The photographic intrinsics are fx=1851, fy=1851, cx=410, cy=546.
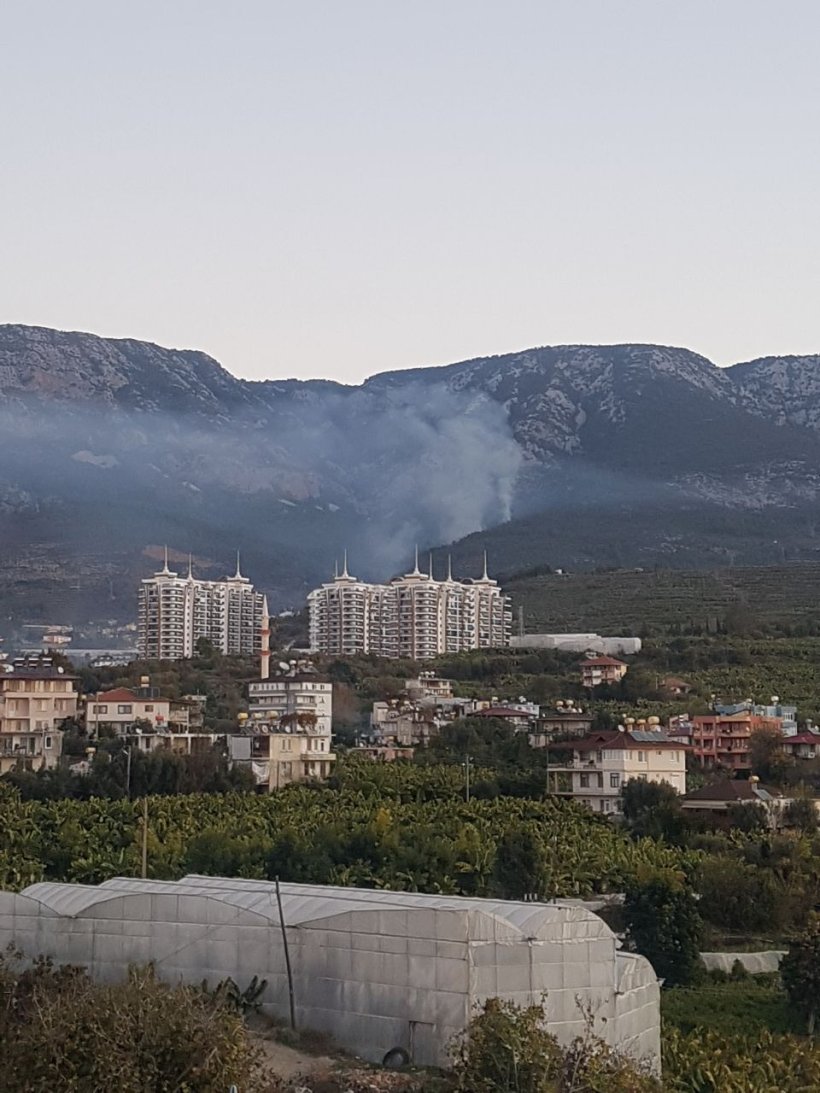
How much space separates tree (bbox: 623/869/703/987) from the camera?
3650 cm

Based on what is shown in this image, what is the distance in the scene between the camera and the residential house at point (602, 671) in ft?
262

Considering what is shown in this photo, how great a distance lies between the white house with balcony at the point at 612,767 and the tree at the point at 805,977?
2228 cm

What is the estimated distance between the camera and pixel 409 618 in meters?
114

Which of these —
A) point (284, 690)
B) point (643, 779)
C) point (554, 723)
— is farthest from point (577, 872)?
point (284, 690)

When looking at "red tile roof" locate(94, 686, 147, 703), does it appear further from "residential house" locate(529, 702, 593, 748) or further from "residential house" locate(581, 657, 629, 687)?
"residential house" locate(581, 657, 629, 687)

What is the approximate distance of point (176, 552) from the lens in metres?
193

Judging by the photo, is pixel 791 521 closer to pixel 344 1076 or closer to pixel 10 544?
pixel 10 544

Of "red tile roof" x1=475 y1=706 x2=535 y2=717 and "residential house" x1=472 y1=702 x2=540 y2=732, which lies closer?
"residential house" x1=472 y1=702 x2=540 y2=732

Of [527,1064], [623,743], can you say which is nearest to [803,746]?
[623,743]

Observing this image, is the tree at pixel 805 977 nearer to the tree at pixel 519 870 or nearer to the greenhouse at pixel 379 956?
the tree at pixel 519 870

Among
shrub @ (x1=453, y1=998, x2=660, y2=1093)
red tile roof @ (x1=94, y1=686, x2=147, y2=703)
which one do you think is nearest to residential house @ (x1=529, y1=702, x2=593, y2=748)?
red tile roof @ (x1=94, y1=686, x2=147, y2=703)

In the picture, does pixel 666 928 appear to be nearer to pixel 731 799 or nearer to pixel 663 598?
pixel 731 799

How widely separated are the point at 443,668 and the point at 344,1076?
68.7 metres

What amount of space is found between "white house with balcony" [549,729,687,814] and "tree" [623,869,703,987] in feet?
60.4
